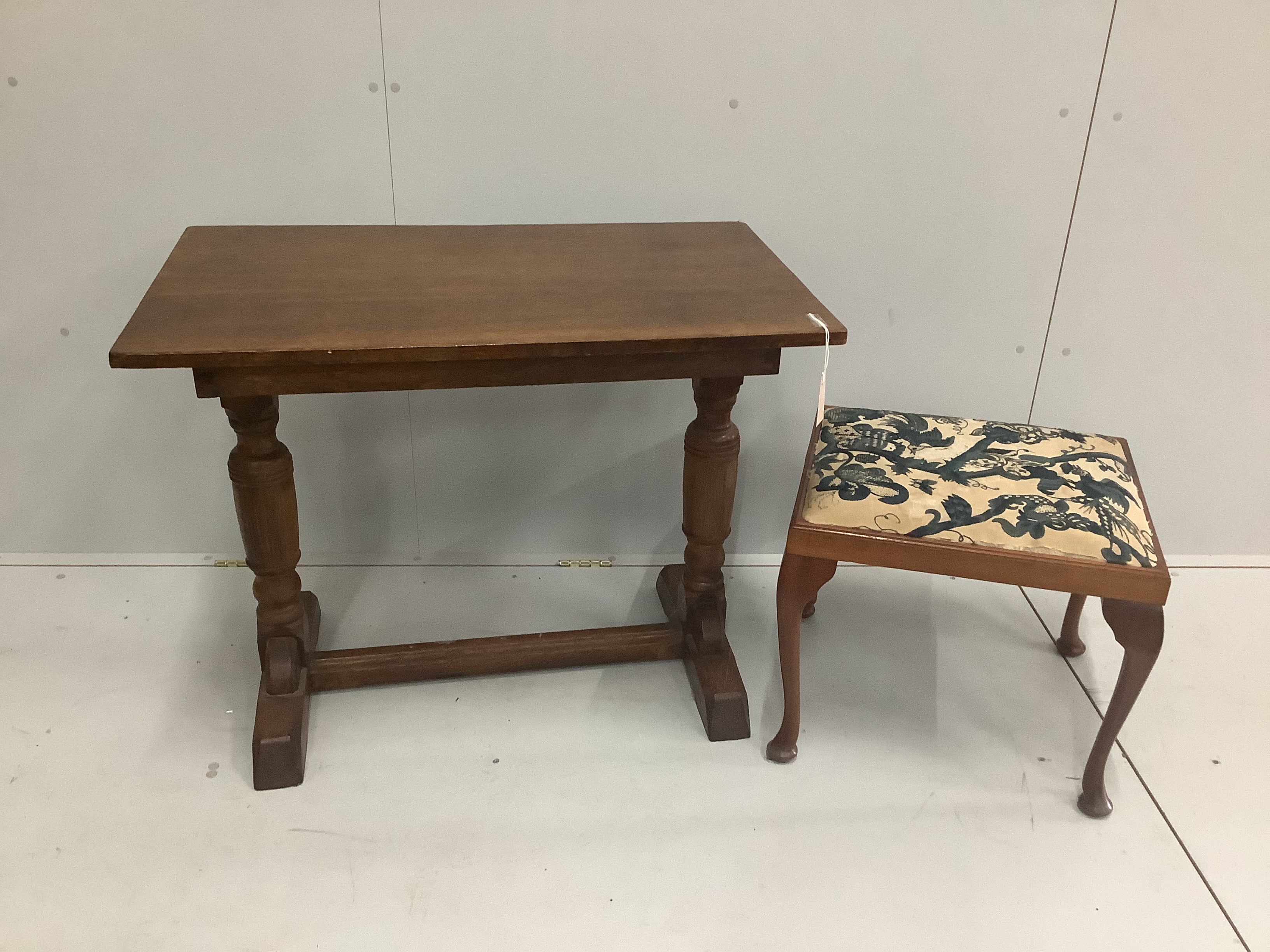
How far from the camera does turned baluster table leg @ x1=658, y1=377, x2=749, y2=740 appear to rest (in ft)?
5.29

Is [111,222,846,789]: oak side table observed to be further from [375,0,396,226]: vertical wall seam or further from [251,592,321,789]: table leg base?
[375,0,396,226]: vertical wall seam

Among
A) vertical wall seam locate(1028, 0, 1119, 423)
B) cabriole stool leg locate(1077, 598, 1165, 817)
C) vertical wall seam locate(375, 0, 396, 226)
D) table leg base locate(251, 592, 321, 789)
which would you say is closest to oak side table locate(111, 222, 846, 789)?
table leg base locate(251, 592, 321, 789)

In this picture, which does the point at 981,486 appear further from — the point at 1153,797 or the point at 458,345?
the point at 458,345

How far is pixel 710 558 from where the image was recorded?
5.69ft

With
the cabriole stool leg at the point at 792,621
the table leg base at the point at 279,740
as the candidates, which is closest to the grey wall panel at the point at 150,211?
the table leg base at the point at 279,740

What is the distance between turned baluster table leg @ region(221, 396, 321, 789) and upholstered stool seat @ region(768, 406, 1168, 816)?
2.59 feet

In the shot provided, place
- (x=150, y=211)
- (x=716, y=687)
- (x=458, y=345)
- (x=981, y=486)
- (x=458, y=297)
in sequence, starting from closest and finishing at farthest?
1. (x=458, y=345)
2. (x=458, y=297)
3. (x=981, y=486)
4. (x=716, y=687)
5. (x=150, y=211)

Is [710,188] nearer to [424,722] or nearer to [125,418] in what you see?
[424,722]

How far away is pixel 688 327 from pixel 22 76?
1.30 metres

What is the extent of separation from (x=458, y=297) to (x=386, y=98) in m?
0.57

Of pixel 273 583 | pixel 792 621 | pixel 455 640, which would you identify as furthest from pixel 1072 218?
pixel 273 583

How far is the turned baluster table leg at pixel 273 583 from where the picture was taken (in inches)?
57.8

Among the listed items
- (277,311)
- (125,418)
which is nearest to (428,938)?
(277,311)

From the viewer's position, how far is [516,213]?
6.02ft
